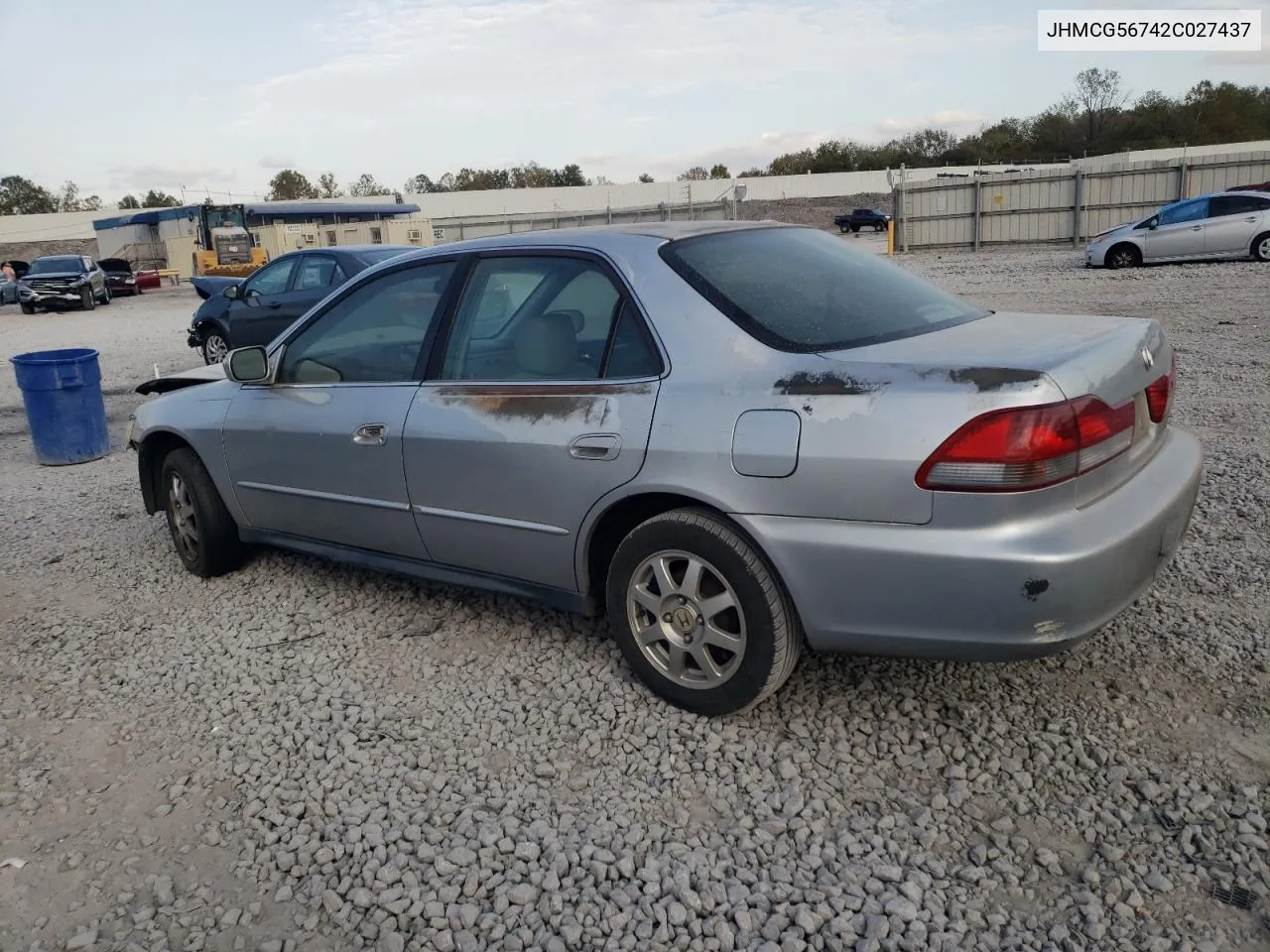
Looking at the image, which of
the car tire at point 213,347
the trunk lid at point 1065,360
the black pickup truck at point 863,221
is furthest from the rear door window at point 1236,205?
the black pickup truck at point 863,221

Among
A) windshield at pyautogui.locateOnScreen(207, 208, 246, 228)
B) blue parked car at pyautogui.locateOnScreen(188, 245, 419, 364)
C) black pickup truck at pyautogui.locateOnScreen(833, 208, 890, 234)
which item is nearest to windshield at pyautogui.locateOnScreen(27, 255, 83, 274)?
windshield at pyautogui.locateOnScreen(207, 208, 246, 228)

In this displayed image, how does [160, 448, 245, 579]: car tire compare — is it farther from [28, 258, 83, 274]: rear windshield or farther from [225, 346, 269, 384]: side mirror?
[28, 258, 83, 274]: rear windshield

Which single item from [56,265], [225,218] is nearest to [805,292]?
[56,265]

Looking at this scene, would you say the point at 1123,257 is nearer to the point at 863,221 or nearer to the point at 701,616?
the point at 701,616

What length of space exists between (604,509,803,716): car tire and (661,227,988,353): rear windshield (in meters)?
0.66

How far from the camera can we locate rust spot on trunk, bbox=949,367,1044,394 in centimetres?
274

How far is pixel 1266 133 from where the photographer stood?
67.2 meters

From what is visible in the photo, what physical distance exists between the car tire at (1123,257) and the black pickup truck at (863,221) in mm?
30033

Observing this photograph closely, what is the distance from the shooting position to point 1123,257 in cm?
1962

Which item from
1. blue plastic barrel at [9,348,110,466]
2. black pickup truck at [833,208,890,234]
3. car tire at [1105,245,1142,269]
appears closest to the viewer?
blue plastic barrel at [9,348,110,466]

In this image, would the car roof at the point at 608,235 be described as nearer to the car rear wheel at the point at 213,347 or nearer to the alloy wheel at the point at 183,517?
the alloy wheel at the point at 183,517

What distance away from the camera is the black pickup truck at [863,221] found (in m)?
49.2

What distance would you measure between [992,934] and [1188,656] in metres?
1.72

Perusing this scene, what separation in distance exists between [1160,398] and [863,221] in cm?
4868
